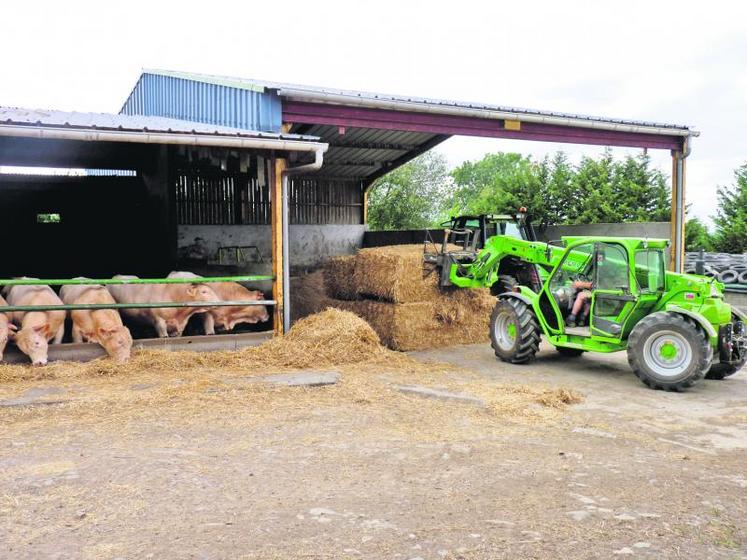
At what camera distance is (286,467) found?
4.65 m

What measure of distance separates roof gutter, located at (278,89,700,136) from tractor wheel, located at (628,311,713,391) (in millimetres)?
5794

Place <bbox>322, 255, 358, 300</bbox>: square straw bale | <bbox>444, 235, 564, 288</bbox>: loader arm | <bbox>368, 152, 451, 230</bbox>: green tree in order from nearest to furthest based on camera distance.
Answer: <bbox>444, 235, 564, 288</bbox>: loader arm → <bbox>322, 255, 358, 300</bbox>: square straw bale → <bbox>368, 152, 451, 230</bbox>: green tree

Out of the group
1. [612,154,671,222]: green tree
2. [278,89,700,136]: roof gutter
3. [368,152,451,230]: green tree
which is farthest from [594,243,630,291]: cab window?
[368,152,451,230]: green tree

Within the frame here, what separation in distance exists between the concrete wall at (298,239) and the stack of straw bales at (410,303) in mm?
6871

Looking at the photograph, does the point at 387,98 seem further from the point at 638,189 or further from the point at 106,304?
the point at 638,189

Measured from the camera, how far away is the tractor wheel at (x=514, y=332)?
879 centimetres

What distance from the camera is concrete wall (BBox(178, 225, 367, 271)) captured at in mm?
16844

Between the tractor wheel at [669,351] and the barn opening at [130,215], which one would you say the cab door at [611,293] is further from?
the barn opening at [130,215]

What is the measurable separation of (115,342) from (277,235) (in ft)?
8.70

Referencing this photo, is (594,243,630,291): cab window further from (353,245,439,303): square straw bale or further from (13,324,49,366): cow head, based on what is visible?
(13,324,49,366): cow head

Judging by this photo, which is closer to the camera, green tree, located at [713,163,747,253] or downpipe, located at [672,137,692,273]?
downpipe, located at [672,137,692,273]

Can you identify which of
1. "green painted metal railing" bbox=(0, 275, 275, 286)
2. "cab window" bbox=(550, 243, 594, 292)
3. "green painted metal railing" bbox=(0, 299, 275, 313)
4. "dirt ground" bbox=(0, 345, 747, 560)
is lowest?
"dirt ground" bbox=(0, 345, 747, 560)

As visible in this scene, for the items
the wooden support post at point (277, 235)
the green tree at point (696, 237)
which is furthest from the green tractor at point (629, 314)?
the green tree at point (696, 237)

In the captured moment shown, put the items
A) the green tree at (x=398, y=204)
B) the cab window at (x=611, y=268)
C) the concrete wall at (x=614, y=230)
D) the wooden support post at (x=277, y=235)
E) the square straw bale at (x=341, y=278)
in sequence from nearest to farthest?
the cab window at (x=611, y=268) → the wooden support post at (x=277, y=235) → the square straw bale at (x=341, y=278) → the concrete wall at (x=614, y=230) → the green tree at (x=398, y=204)
